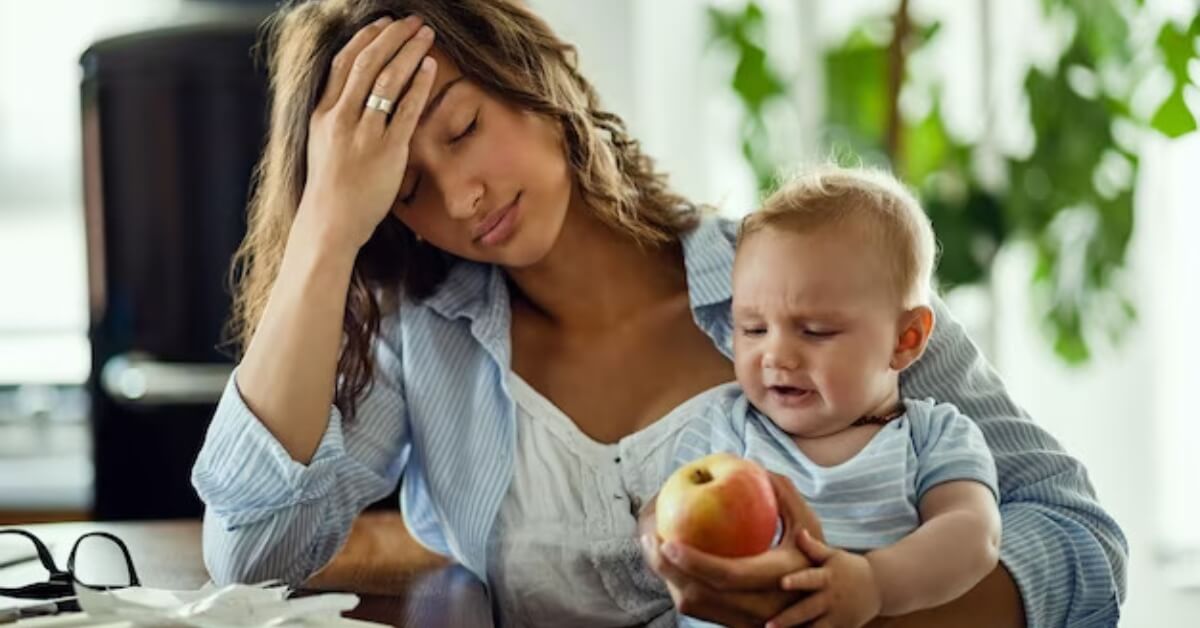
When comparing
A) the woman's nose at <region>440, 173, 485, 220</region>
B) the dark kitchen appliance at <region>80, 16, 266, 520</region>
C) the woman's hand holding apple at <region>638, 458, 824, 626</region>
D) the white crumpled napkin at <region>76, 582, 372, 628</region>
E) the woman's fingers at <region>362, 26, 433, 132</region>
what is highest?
the woman's fingers at <region>362, 26, 433, 132</region>

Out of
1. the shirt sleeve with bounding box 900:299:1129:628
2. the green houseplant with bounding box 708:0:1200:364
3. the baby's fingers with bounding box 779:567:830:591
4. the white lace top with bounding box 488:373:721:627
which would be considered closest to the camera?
the baby's fingers with bounding box 779:567:830:591

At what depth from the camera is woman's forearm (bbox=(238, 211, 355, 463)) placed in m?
1.75

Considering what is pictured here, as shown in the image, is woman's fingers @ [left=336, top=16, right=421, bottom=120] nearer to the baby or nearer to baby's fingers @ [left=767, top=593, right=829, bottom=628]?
the baby

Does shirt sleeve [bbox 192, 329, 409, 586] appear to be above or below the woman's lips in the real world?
below

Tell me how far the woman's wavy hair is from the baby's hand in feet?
2.02

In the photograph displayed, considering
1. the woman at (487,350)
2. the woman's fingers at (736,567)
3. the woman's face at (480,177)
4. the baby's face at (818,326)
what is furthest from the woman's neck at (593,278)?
the woman's fingers at (736,567)

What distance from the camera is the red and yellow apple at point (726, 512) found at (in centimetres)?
133

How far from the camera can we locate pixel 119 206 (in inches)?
126

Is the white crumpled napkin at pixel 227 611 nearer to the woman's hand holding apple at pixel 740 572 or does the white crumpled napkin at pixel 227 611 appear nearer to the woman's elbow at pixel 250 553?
the woman's hand holding apple at pixel 740 572

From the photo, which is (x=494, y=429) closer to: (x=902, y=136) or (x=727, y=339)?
(x=727, y=339)

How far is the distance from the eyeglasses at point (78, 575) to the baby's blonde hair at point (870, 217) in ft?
2.20

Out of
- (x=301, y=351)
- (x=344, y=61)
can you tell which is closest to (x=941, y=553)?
(x=301, y=351)

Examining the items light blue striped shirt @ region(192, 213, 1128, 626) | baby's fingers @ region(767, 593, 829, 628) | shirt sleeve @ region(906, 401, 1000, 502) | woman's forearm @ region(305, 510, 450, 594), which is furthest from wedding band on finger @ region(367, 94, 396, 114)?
baby's fingers @ region(767, 593, 829, 628)

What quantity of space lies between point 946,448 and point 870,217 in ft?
0.70
